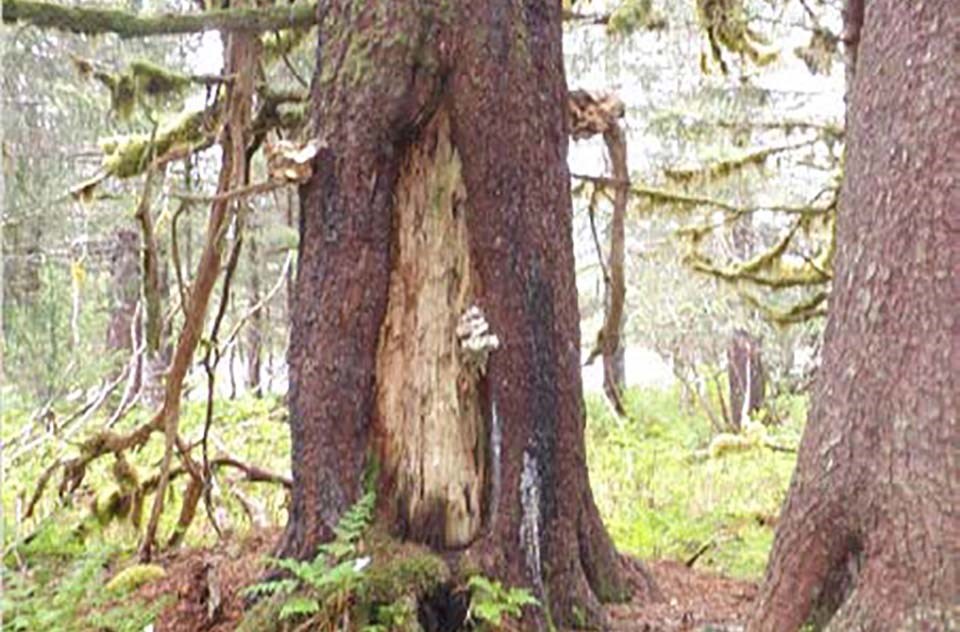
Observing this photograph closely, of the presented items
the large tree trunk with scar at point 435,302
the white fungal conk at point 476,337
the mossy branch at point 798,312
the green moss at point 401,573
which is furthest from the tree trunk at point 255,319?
the mossy branch at point 798,312

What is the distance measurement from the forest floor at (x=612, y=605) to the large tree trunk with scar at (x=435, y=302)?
9.3 inches

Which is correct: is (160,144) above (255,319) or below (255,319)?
above

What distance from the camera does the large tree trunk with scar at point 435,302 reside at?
3137 millimetres

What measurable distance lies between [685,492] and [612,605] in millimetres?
3730

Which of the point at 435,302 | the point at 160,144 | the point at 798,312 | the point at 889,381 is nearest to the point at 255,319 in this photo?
the point at 798,312

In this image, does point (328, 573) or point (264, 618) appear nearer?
point (328, 573)

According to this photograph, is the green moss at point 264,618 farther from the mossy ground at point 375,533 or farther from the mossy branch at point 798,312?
the mossy branch at point 798,312

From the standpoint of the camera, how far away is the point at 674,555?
5164mm

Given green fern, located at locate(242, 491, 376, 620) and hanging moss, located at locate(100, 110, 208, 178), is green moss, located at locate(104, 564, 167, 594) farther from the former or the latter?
hanging moss, located at locate(100, 110, 208, 178)

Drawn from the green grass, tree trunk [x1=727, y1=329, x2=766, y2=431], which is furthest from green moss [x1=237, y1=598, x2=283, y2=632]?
tree trunk [x1=727, y1=329, x2=766, y2=431]

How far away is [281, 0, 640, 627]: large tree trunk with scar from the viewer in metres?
3.14

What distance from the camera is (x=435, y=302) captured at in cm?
323

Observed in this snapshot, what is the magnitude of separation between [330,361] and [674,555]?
108 inches

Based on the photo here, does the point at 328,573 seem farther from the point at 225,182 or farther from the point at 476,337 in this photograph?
the point at 225,182
